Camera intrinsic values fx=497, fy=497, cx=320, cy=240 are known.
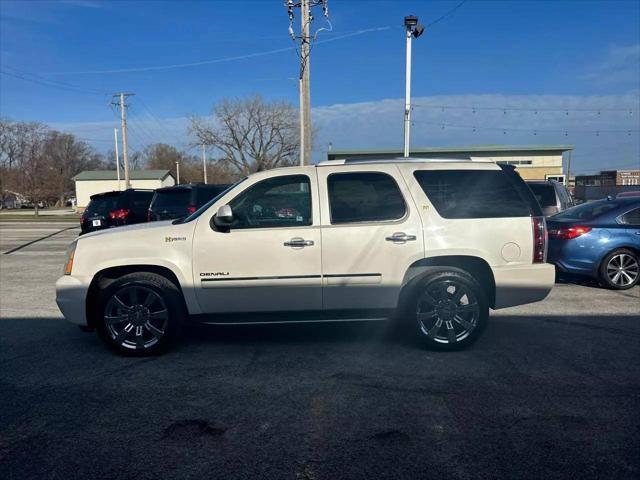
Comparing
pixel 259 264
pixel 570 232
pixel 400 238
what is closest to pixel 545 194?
pixel 570 232

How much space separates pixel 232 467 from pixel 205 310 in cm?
218

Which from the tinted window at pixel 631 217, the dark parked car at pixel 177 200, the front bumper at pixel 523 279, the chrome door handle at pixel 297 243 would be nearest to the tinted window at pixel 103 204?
the dark parked car at pixel 177 200

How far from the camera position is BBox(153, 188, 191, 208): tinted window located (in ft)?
40.1

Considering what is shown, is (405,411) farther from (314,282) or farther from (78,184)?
(78,184)

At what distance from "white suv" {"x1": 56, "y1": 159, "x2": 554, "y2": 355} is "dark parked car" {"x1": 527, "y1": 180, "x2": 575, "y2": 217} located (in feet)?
20.4

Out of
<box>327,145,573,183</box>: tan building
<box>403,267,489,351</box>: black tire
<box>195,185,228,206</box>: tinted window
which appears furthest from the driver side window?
<box>327,145,573,183</box>: tan building

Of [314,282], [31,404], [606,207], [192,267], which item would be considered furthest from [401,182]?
[606,207]

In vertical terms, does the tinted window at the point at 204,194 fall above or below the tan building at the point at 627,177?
below

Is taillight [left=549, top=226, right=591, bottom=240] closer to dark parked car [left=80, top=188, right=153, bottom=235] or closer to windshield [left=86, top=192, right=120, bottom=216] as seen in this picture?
dark parked car [left=80, top=188, right=153, bottom=235]

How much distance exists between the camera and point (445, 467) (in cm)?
307

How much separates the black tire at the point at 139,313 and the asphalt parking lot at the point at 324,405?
0.59 ft

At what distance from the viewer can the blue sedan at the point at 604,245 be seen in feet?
26.7

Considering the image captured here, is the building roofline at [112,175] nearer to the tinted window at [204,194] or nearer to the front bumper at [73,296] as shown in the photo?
the tinted window at [204,194]

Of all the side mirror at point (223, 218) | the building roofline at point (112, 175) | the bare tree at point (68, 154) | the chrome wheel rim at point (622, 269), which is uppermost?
the bare tree at point (68, 154)
